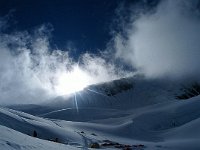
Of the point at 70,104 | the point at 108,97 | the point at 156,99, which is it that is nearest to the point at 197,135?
the point at 70,104

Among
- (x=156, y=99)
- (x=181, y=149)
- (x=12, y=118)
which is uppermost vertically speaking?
Result: (x=156, y=99)

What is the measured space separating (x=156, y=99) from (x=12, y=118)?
A: 151898 millimetres

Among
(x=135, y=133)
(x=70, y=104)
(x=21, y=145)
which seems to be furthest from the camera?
(x=70, y=104)

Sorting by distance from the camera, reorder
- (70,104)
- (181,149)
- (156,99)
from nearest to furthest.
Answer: (181,149) → (70,104) → (156,99)

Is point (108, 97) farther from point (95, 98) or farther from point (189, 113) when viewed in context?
point (189, 113)

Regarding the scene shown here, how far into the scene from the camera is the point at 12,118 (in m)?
34.9

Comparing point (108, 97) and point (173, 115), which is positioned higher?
point (108, 97)

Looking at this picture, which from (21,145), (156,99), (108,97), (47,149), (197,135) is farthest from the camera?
(108,97)

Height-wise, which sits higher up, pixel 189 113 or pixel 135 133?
pixel 189 113

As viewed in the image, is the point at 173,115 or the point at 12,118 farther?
the point at 173,115

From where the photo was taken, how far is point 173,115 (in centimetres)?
6800

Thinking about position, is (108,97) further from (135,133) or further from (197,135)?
(197,135)

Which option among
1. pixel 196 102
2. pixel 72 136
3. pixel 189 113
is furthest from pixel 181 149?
pixel 196 102

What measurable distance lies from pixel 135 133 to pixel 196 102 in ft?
67.6
